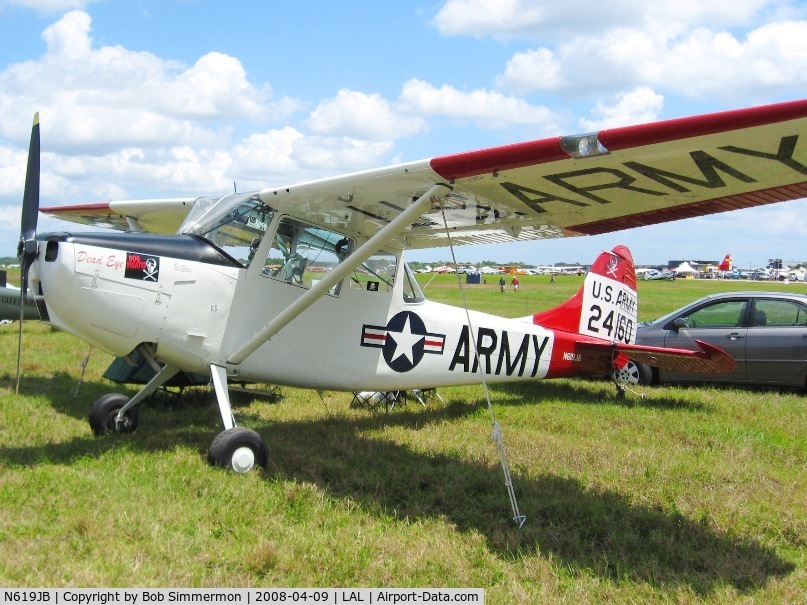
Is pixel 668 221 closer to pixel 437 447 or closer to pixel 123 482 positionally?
pixel 437 447

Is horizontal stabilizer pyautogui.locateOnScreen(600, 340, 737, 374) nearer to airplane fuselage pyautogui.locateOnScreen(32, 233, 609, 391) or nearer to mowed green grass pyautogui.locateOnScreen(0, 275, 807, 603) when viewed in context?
mowed green grass pyautogui.locateOnScreen(0, 275, 807, 603)

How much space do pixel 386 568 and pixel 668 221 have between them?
11.7ft

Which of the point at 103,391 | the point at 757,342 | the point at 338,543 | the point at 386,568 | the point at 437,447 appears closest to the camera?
the point at 386,568

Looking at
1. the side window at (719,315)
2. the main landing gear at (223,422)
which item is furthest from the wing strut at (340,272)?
the side window at (719,315)

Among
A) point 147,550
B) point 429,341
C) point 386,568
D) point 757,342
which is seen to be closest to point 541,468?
point 429,341

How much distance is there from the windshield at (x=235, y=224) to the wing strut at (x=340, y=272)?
2.37ft

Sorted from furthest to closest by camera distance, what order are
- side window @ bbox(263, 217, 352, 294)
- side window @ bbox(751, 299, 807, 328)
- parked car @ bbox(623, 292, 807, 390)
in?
1. side window @ bbox(751, 299, 807, 328)
2. parked car @ bbox(623, 292, 807, 390)
3. side window @ bbox(263, 217, 352, 294)

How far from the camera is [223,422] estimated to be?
5.57m

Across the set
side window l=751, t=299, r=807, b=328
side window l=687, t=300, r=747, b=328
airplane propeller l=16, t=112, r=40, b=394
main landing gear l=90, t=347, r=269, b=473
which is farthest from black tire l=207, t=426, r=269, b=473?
side window l=751, t=299, r=807, b=328

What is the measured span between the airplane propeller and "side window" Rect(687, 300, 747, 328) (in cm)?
907

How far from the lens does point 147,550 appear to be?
376 centimetres

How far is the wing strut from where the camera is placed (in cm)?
502

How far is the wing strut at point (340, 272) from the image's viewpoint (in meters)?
5.02

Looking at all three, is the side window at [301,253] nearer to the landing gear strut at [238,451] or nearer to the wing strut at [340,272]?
the wing strut at [340,272]
